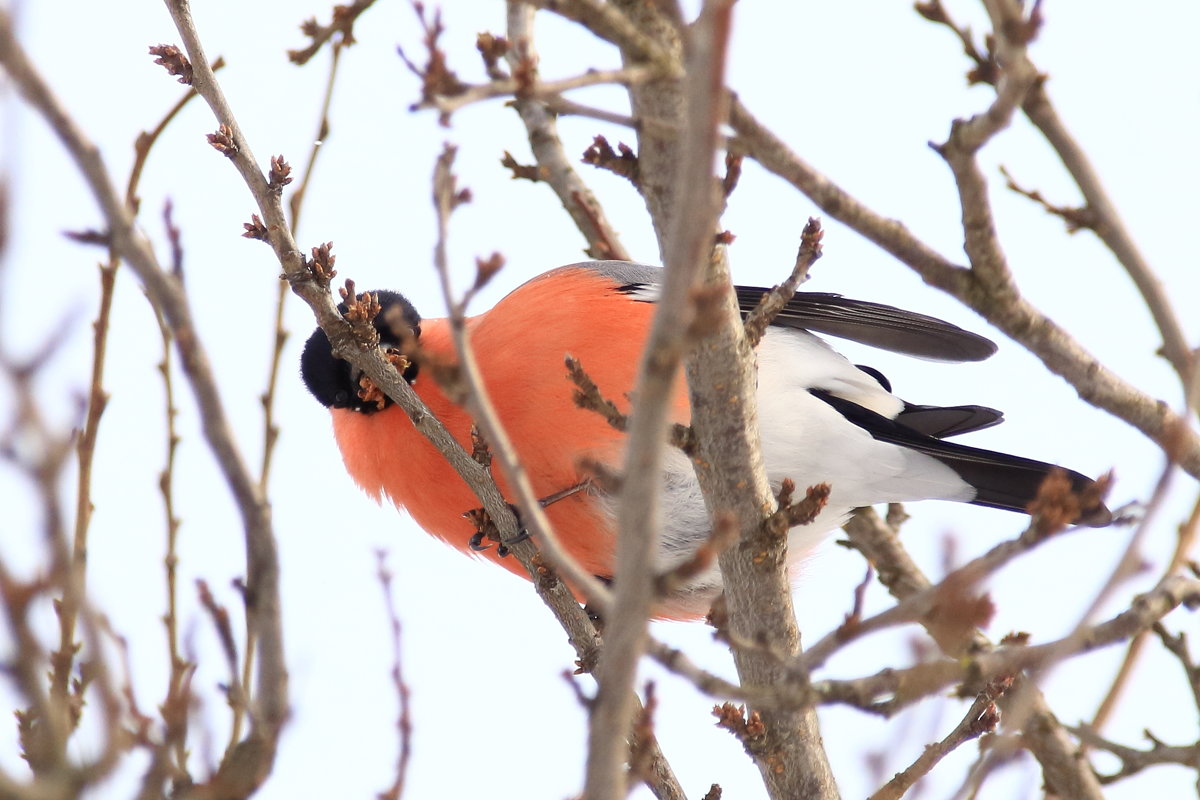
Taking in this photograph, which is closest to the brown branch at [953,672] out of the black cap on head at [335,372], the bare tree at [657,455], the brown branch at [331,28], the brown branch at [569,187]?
the bare tree at [657,455]

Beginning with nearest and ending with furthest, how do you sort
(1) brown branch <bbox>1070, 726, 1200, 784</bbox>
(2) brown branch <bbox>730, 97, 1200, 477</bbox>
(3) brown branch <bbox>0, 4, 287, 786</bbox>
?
(3) brown branch <bbox>0, 4, 287, 786</bbox> → (2) brown branch <bbox>730, 97, 1200, 477</bbox> → (1) brown branch <bbox>1070, 726, 1200, 784</bbox>

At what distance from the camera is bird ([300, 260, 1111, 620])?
3887mm

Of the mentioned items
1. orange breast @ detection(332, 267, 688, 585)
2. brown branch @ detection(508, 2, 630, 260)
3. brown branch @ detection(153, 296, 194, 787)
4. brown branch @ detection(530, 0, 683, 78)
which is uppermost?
brown branch @ detection(508, 2, 630, 260)

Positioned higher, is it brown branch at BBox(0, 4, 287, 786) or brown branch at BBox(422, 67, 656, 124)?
brown branch at BBox(422, 67, 656, 124)

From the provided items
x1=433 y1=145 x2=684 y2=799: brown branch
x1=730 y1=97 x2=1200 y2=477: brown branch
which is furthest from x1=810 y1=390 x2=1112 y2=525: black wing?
x1=433 y1=145 x2=684 y2=799: brown branch

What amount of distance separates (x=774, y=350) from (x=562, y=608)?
1582 mm

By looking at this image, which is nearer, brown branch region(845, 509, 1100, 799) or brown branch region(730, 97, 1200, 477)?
brown branch region(730, 97, 1200, 477)

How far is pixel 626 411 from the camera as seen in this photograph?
13.1 ft

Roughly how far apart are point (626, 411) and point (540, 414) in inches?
12.4

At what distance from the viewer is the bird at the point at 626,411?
389 cm

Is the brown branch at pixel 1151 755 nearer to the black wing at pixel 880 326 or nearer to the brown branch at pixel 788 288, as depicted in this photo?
the brown branch at pixel 788 288

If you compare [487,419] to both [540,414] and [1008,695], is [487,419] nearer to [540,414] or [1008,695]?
[540,414]

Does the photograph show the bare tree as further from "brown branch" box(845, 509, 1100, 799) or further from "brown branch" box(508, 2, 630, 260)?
"brown branch" box(508, 2, 630, 260)

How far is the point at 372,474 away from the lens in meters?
4.35
